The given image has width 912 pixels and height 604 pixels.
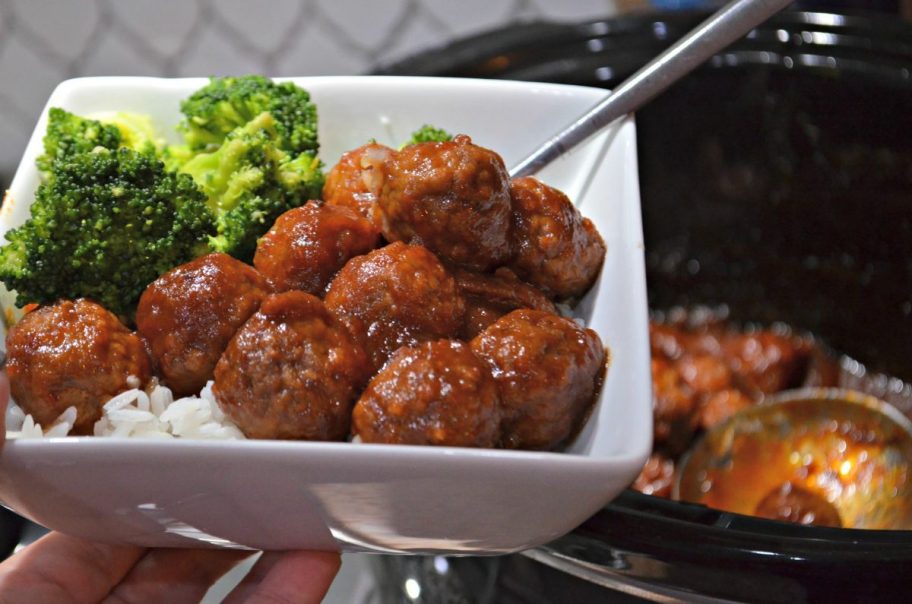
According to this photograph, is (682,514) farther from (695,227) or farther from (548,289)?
(695,227)

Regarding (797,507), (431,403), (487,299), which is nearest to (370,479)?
(431,403)

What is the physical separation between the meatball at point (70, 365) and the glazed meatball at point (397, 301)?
0.95ft

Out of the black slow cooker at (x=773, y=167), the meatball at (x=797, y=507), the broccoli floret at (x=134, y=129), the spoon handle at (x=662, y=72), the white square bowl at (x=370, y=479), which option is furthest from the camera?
the black slow cooker at (x=773, y=167)

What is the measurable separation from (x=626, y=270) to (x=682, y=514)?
1.18ft

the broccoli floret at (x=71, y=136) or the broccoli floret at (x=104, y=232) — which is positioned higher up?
the broccoli floret at (x=71, y=136)

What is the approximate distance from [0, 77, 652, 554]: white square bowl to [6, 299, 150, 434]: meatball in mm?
121

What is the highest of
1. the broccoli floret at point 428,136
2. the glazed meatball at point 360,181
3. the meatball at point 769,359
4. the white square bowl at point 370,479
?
the broccoli floret at point 428,136

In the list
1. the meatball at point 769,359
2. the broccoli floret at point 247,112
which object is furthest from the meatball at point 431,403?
the meatball at point 769,359

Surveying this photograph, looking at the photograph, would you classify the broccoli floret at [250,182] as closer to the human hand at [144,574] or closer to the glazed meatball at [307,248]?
the glazed meatball at [307,248]

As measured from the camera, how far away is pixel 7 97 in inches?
164

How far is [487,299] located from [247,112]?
57 centimetres

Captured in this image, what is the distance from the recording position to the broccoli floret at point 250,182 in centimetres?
139

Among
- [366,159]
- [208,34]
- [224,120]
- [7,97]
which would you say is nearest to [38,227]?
[224,120]

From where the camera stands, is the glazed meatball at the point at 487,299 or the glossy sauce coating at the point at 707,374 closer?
the glazed meatball at the point at 487,299
